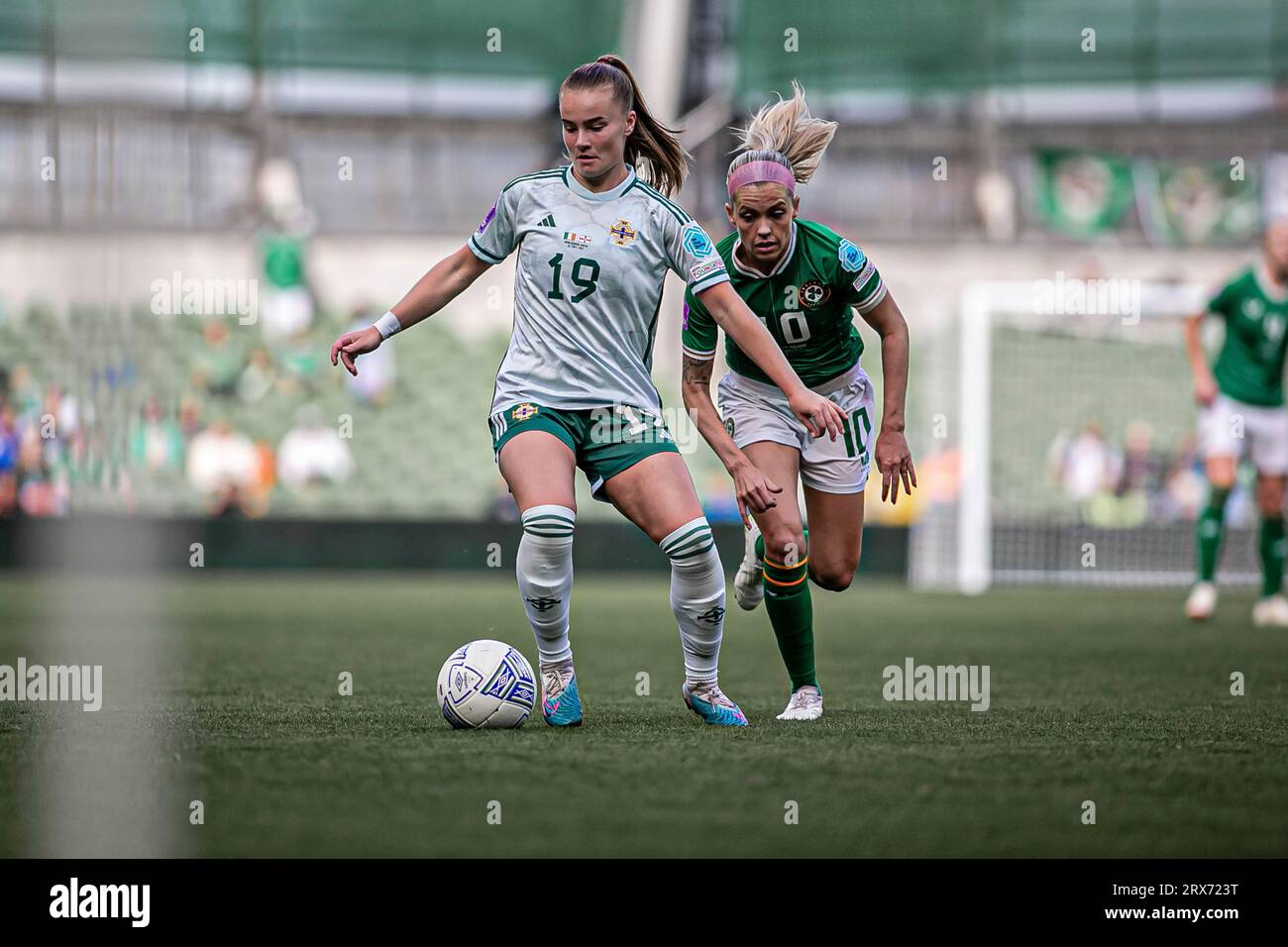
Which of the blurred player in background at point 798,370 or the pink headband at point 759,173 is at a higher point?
the pink headband at point 759,173

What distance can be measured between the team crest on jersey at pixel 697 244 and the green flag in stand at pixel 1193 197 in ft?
58.7

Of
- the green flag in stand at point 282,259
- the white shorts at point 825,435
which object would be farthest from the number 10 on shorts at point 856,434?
the green flag in stand at point 282,259

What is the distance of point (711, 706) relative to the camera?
4.89 m

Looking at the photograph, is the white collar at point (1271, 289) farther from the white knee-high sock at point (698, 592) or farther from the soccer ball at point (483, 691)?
the soccer ball at point (483, 691)

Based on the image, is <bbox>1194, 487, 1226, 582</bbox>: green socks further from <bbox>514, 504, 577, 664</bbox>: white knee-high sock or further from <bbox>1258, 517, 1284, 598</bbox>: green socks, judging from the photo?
<bbox>514, 504, 577, 664</bbox>: white knee-high sock

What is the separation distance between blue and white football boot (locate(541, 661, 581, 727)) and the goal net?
10.2m

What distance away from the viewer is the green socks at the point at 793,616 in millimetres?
5105

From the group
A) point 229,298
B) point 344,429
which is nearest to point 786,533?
point 344,429

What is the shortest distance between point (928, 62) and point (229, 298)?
10.1 metres

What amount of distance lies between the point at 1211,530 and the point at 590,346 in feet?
21.4

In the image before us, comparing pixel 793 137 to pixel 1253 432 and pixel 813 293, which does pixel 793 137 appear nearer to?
pixel 813 293

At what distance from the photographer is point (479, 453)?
20.4m
